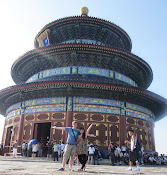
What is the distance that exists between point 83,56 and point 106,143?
8.19 metres

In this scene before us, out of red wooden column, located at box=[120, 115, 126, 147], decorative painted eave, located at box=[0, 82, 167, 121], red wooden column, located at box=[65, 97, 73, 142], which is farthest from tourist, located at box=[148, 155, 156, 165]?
red wooden column, located at box=[65, 97, 73, 142]

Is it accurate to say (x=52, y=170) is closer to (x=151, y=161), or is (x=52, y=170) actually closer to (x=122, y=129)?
(x=122, y=129)

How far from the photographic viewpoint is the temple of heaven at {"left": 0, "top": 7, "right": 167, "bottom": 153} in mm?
16391

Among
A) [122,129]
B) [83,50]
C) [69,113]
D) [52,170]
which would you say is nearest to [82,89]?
[69,113]

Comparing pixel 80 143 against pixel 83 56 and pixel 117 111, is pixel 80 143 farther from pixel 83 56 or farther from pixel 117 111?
pixel 83 56

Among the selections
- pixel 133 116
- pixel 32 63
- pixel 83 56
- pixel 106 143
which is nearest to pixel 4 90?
pixel 32 63

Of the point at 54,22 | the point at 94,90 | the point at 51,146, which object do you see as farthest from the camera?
the point at 54,22

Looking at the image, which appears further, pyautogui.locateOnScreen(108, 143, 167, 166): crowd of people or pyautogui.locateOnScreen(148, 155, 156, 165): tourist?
pyautogui.locateOnScreen(148, 155, 156, 165): tourist

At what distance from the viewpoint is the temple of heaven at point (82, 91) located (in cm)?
1639

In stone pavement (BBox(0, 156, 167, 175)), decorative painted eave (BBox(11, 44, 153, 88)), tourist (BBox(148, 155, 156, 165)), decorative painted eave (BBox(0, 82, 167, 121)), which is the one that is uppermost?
decorative painted eave (BBox(11, 44, 153, 88))

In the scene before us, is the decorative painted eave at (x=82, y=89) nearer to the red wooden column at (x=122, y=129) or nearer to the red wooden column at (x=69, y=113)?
the red wooden column at (x=69, y=113)

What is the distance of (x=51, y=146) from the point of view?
587 inches

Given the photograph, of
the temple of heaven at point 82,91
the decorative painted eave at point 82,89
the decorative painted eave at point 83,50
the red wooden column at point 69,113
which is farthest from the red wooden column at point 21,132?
the decorative painted eave at point 83,50

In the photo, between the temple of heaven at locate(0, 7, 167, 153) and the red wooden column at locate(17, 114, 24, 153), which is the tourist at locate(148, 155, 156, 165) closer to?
the temple of heaven at locate(0, 7, 167, 153)
